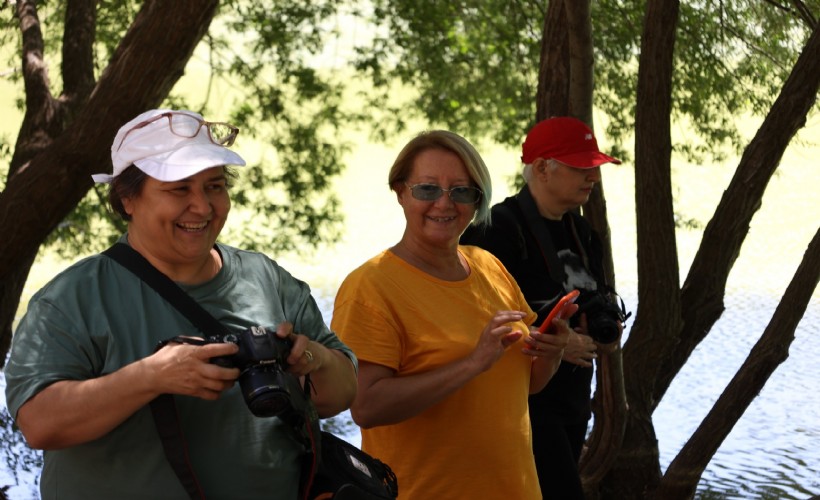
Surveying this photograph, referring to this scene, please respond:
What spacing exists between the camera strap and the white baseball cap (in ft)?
0.49

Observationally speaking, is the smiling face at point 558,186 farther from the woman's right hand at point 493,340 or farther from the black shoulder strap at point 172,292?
the black shoulder strap at point 172,292

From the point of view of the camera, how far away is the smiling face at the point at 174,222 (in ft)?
6.06

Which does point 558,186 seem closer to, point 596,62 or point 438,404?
point 438,404

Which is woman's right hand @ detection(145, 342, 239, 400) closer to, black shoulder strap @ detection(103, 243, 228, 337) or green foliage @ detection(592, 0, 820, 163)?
black shoulder strap @ detection(103, 243, 228, 337)

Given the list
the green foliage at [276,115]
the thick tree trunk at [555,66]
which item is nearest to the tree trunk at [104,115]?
the thick tree trunk at [555,66]

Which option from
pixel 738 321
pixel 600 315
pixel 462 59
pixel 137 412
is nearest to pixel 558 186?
pixel 600 315

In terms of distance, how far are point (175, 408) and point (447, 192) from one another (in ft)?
3.23

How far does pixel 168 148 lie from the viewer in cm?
186

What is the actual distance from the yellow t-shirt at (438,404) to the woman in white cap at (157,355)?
35cm

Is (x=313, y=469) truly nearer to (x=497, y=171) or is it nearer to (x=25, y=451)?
(x=25, y=451)

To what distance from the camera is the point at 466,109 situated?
10227mm

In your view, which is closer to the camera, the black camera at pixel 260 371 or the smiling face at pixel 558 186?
the black camera at pixel 260 371

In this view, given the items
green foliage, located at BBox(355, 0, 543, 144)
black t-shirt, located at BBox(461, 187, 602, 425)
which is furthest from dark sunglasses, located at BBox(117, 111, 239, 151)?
green foliage, located at BBox(355, 0, 543, 144)

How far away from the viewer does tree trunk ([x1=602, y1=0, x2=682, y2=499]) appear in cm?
467
